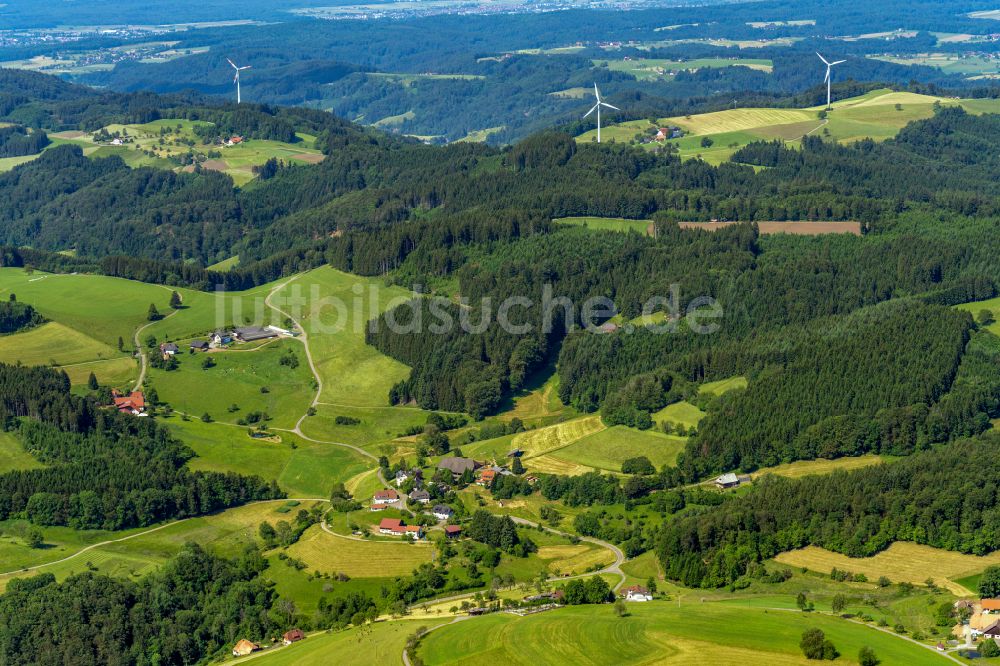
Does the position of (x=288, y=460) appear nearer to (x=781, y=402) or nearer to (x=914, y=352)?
(x=781, y=402)

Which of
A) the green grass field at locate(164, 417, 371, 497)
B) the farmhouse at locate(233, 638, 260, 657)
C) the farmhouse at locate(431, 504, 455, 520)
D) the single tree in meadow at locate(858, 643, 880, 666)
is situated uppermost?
the single tree in meadow at locate(858, 643, 880, 666)

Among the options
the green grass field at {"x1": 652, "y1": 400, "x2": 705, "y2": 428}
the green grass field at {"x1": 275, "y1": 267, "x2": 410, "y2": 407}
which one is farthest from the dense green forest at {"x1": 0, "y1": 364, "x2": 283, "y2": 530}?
the green grass field at {"x1": 652, "y1": 400, "x2": 705, "y2": 428}

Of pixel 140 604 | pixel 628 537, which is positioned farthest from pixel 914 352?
pixel 140 604

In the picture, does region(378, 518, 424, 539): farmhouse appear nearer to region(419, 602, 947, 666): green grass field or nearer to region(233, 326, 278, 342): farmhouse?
region(419, 602, 947, 666): green grass field

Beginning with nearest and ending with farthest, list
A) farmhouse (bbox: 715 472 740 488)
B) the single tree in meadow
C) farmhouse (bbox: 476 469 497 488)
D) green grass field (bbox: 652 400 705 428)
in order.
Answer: the single tree in meadow, farmhouse (bbox: 715 472 740 488), farmhouse (bbox: 476 469 497 488), green grass field (bbox: 652 400 705 428)

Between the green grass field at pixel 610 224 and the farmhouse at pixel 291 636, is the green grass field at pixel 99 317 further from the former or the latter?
the farmhouse at pixel 291 636

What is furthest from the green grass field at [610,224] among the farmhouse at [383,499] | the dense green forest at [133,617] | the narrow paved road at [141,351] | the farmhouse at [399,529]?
the dense green forest at [133,617]
